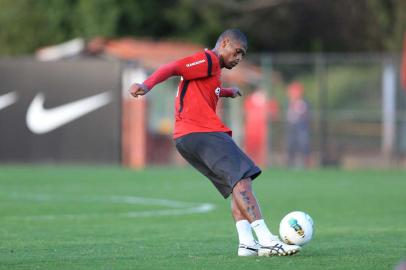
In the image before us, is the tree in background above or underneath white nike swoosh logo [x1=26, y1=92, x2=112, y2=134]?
above

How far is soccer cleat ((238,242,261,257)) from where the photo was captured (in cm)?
946

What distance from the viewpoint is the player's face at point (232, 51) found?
9516 mm

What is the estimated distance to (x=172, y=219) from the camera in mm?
13852

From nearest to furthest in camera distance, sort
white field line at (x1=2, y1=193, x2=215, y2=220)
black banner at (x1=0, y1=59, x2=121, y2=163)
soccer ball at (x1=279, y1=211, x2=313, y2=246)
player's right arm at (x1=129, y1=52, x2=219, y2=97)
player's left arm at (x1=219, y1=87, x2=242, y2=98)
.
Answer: player's right arm at (x1=129, y1=52, x2=219, y2=97) → soccer ball at (x1=279, y1=211, x2=313, y2=246) → player's left arm at (x1=219, y1=87, x2=242, y2=98) → white field line at (x1=2, y1=193, x2=215, y2=220) → black banner at (x1=0, y1=59, x2=121, y2=163)

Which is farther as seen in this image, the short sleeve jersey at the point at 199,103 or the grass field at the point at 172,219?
the short sleeve jersey at the point at 199,103

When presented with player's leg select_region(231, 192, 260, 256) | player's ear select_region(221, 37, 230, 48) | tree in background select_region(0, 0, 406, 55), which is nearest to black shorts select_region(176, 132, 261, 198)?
player's leg select_region(231, 192, 260, 256)

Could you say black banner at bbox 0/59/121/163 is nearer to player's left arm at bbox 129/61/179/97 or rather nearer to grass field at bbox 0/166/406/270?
grass field at bbox 0/166/406/270

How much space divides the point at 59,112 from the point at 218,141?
18.5 m

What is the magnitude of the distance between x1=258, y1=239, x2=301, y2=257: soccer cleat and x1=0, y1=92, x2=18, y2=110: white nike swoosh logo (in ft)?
62.2

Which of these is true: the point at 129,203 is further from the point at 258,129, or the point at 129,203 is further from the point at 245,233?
the point at 258,129

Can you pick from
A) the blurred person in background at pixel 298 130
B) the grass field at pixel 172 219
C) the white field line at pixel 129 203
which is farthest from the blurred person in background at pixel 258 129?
the white field line at pixel 129 203

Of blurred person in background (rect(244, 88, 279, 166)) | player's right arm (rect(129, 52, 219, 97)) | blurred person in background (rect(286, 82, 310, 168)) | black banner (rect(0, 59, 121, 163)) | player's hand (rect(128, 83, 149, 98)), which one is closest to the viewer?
player's hand (rect(128, 83, 149, 98))

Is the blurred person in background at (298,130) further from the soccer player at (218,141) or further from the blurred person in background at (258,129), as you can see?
the soccer player at (218,141)

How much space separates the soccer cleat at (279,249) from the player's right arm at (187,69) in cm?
160
